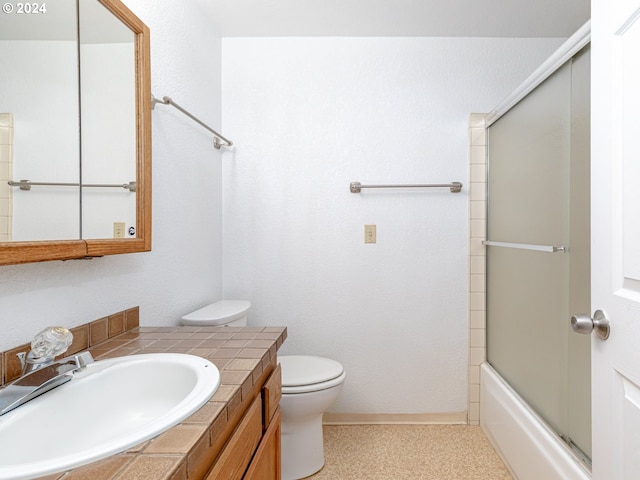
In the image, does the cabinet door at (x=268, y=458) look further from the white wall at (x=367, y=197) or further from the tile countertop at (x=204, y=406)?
the white wall at (x=367, y=197)

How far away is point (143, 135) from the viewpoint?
1198mm

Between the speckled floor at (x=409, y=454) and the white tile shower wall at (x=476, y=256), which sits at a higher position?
the white tile shower wall at (x=476, y=256)

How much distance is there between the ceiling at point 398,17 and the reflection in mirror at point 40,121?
1186 millimetres

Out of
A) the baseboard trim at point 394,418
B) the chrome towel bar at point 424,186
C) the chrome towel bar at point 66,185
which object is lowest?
the baseboard trim at point 394,418

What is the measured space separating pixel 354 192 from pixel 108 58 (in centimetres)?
137

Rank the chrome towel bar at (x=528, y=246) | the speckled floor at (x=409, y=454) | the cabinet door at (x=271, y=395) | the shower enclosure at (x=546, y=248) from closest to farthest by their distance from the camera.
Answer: the cabinet door at (x=271, y=395), the shower enclosure at (x=546, y=248), the chrome towel bar at (x=528, y=246), the speckled floor at (x=409, y=454)

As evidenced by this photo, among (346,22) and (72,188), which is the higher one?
(346,22)

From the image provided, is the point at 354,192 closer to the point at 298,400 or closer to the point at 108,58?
the point at 298,400

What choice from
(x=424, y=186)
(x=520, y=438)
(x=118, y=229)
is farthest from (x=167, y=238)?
(x=520, y=438)

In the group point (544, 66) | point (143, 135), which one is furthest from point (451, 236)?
point (143, 135)

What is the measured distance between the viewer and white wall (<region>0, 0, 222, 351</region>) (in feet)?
3.04

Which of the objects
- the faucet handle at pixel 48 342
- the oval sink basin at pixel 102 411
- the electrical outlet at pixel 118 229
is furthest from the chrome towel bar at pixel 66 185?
the oval sink basin at pixel 102 411

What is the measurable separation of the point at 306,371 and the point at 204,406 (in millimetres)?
1114

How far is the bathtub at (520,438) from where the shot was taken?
1241 millimetres
